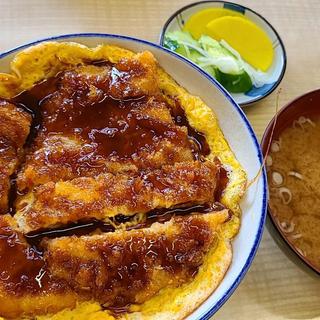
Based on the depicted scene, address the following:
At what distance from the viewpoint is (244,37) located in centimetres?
303

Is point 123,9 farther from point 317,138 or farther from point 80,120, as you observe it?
point 317,138

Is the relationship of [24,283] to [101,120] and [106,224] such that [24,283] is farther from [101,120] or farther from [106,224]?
[101,120]

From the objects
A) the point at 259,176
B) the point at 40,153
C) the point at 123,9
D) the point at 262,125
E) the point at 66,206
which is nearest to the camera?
the point at 66,206

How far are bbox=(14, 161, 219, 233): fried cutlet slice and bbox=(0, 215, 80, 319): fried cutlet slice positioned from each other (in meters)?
0.08

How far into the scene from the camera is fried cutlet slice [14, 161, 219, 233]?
1831mm

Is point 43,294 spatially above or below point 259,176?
below

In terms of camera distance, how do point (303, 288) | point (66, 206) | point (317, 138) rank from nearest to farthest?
point (66, 206) < point (303, 288) < point (317, 138)

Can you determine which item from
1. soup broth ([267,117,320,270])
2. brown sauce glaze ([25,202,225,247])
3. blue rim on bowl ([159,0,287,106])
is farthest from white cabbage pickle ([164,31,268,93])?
brown sauce glaze ([25,202,225,247])

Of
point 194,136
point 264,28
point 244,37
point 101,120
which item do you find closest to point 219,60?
point 244,37

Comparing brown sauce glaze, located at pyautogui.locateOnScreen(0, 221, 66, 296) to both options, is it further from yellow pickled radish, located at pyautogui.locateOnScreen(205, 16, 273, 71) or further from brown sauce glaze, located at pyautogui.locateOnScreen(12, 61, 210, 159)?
yellow pickled radish, located at pyautogui.locateOnScreen(205, 16, 273, 71)

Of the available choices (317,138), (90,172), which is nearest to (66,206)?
(90,172)

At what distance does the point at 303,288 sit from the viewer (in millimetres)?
2322

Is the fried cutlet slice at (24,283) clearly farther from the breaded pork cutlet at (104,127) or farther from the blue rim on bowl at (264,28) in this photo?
the blue rim on bowl at (264,28)

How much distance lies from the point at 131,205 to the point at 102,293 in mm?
346
